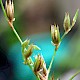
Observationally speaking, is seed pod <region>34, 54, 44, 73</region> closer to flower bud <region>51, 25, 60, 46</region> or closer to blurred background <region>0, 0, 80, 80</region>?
flower bud <region>51, 25, 60, 46</region>

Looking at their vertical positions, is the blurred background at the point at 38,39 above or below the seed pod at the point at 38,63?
below

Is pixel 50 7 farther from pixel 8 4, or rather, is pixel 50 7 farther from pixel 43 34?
pixel 8 4

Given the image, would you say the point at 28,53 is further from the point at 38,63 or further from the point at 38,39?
the point at 38,39

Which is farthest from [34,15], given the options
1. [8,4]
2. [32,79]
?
[8,4]

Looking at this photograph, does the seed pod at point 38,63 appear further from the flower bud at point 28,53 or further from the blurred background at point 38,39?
the blurred background at point 38,39

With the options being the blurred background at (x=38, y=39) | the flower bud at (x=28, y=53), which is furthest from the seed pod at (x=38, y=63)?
the blurred background at (x=38, y=39)

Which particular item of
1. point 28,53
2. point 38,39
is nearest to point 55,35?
point 28,53

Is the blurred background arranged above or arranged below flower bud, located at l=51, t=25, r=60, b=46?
below

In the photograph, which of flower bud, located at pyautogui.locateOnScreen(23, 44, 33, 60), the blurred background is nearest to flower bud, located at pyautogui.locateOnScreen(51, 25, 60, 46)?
flower bud, located at pyautogui.locateOnScreen(23, 44, 33, 60)

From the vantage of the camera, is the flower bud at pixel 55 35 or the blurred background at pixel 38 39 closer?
the flower bud at pixel 55 35
